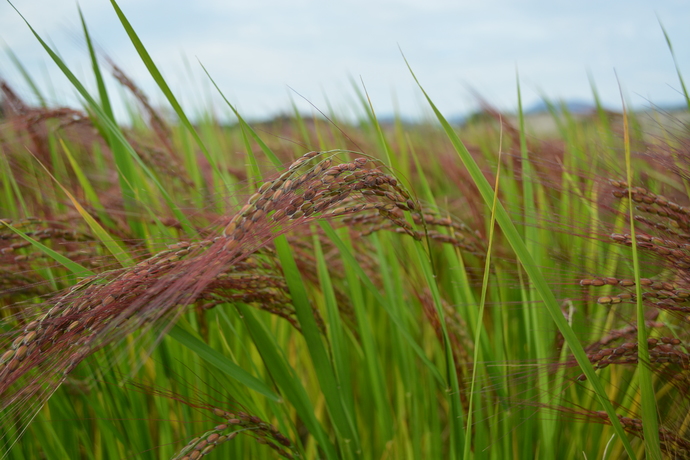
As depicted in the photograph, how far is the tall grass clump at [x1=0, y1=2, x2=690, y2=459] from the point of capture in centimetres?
70

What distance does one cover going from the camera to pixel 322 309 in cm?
165

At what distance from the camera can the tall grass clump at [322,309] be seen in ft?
2.30

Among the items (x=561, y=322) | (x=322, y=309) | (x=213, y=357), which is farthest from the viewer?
(x=322, y=309)

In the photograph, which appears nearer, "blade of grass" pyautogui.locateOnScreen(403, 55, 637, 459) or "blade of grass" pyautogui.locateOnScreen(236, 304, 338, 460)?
"blade of grass" pyautogui.locateOnScreen(403, 55, 637, 459)

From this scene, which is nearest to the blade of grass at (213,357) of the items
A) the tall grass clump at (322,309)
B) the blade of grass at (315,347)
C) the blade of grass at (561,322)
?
the tall grass clump at (322,309)

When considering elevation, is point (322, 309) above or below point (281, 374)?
below

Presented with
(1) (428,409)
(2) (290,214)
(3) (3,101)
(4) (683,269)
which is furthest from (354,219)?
(3) (3,101)

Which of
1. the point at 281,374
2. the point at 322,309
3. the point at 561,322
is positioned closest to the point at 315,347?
the point at 281,374

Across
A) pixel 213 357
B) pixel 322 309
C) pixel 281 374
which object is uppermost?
pixel 213 357

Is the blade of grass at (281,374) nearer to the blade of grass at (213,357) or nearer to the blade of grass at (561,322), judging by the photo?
the blade of grass at (213,357)

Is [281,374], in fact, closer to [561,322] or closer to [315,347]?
[315,347]

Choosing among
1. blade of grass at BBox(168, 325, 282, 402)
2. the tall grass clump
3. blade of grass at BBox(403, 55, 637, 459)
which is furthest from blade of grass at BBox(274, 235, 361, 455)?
blade of grass at BBox(403, 55, 637, 459)

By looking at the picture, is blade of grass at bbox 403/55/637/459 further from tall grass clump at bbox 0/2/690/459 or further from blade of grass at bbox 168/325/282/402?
blade of grass at bbox 168/325/282/402

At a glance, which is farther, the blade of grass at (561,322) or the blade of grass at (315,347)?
the blade of grass at (315,347)
